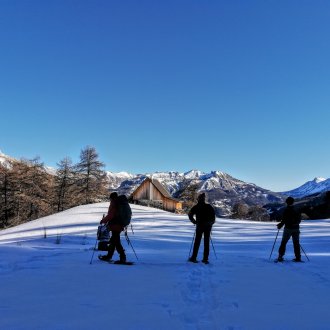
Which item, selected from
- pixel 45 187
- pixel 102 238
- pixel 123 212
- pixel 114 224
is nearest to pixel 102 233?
pixel 102 238

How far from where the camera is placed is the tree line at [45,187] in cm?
5259

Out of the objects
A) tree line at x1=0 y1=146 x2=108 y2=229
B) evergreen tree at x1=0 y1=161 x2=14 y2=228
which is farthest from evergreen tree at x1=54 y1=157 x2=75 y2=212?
evergreen tree at x1=0 y1=161 x2=14 y2=228

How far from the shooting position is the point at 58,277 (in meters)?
8.42

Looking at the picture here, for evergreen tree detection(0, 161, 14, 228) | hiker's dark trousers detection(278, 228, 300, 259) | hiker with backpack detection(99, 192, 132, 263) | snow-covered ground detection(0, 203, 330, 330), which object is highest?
evergreen tree detection(0, 161, 14, 228)

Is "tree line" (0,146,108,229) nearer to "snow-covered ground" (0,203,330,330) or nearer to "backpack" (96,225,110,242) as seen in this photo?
"backpack" (96,225,110,242)

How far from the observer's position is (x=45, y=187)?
2277 inches

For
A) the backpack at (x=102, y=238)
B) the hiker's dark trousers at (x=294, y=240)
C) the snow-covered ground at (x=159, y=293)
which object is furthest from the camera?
the backpack at (x=102, y=238)

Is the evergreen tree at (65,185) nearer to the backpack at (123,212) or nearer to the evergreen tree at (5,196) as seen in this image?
the evergreen tree at (5,196)

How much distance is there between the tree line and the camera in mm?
52594

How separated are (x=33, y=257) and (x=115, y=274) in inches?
130

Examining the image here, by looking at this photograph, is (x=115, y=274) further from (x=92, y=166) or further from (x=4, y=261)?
(x=92, y=166)

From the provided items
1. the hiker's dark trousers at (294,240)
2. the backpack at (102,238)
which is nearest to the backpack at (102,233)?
the backpack at (102,238)

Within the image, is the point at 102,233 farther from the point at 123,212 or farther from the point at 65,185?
the point at 65,185

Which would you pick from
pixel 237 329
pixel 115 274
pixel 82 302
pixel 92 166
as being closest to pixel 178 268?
pixel 115 274
